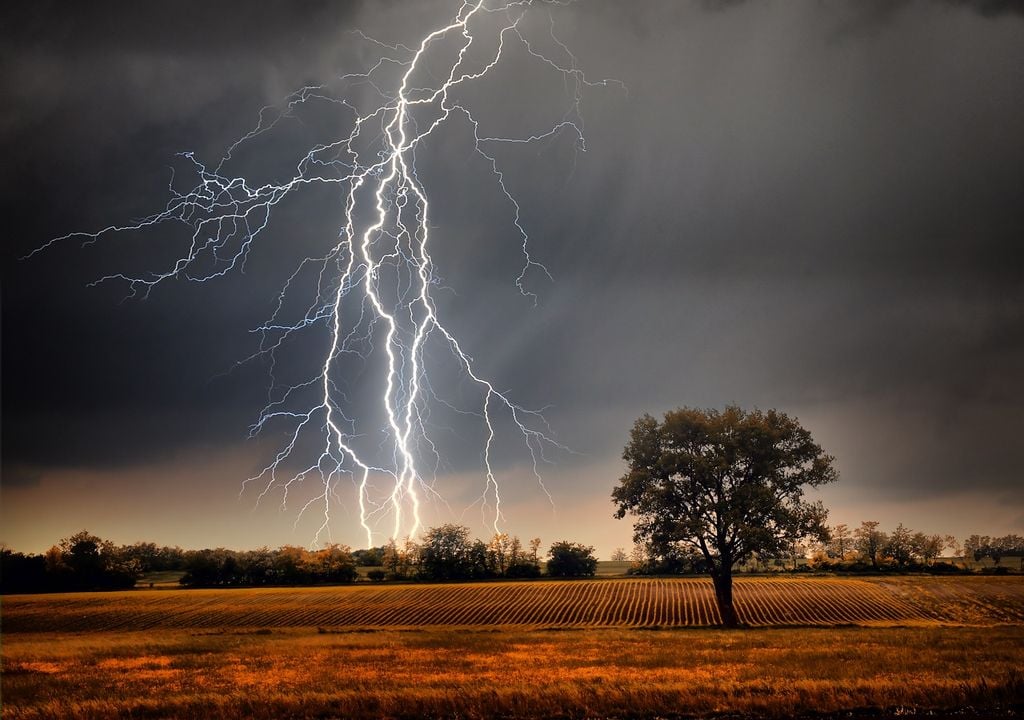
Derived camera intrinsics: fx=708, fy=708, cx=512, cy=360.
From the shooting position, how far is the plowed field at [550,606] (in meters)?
37.1

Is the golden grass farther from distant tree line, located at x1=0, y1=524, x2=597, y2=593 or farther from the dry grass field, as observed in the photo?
distant tree line, located at x1=0, y1=524, x2=597, y2=593

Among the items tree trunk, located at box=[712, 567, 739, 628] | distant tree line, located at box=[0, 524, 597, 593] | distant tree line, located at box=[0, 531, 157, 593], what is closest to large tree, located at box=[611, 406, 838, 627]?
tree trunk, located at box=[712, 567, 739, 628]

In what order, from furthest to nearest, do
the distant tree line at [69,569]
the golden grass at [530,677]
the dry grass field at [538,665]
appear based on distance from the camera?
the distant tree line at [69,569] < the dry grass field at [538,665] < the golden grass at [530,677]

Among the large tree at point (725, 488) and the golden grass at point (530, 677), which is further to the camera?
the large tree at point (725, 488)

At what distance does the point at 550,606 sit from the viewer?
45188 millimetres

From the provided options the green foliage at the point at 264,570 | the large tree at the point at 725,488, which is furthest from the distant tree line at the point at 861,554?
the green foliage at the point at 264,570

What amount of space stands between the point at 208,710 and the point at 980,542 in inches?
6963

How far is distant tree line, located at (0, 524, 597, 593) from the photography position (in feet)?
229

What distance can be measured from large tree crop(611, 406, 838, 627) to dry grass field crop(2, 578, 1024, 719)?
12.8ft

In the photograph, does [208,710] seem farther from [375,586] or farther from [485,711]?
[375,586]

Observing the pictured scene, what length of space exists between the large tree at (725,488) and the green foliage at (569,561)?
139 ft

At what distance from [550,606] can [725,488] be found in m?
17.5

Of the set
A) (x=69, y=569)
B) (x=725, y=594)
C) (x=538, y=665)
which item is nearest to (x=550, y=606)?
(x=725, y=594)

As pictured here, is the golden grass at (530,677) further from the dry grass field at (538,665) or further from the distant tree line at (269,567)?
the distant tree line at (269,567)
